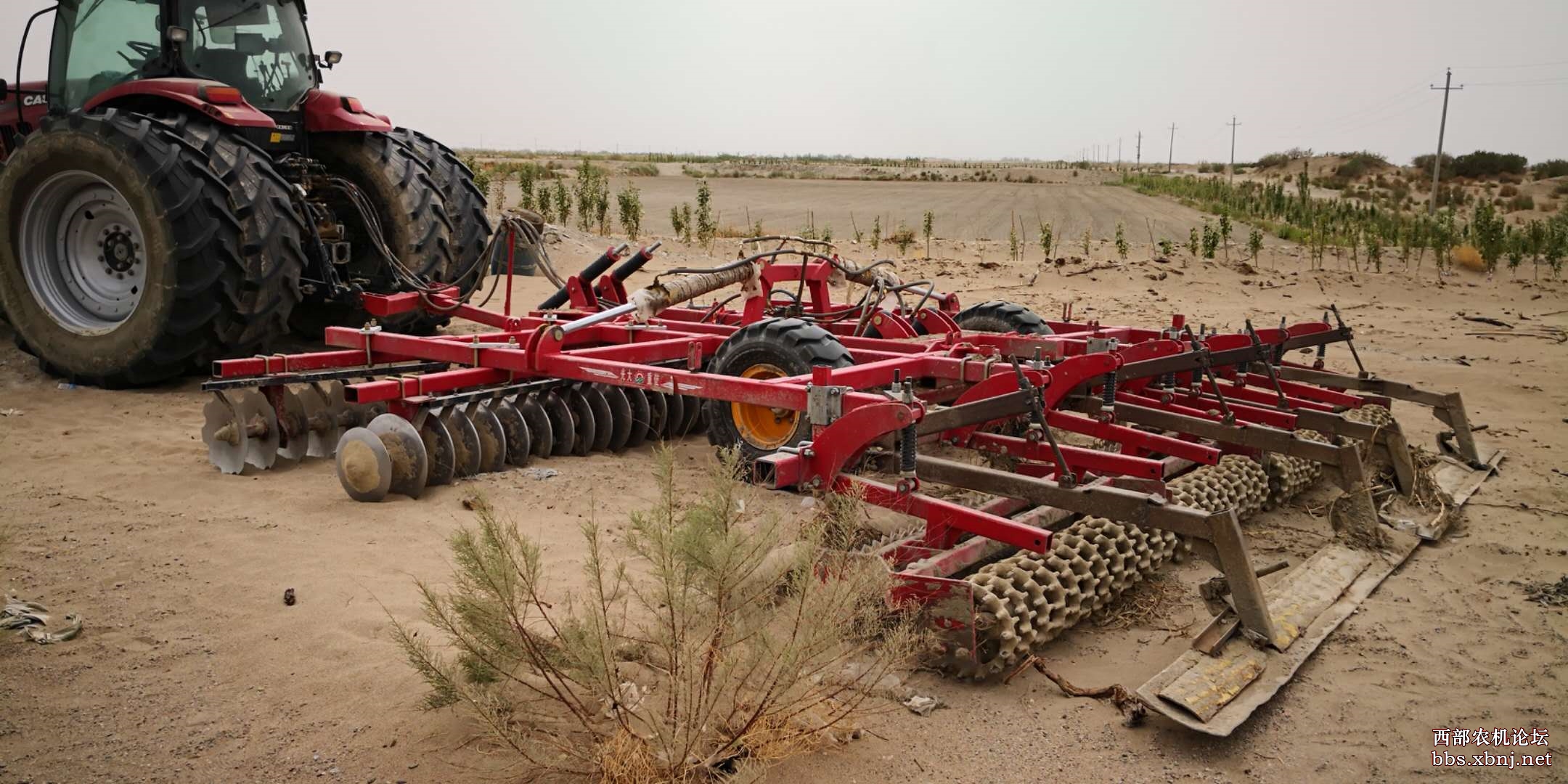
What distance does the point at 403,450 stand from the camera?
4273 millimetres

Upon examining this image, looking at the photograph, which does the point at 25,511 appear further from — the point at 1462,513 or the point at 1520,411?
the point at 1520,411

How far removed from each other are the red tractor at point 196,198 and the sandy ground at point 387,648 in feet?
1.98

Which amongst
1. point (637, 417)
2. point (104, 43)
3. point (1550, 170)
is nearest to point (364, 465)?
point (637, 417)

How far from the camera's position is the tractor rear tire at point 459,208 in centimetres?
746

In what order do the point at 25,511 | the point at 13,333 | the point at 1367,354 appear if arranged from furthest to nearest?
the point at 1367,354 → the point at 13,333 → the point at 25,511

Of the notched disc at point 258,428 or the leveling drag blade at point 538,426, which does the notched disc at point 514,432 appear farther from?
the notched disc at point 258,428

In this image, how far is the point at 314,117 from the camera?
22.8 feet

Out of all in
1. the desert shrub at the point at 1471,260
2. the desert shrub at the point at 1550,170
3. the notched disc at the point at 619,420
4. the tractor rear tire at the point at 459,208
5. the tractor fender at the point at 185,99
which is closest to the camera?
the notched disc at the point at 619,420

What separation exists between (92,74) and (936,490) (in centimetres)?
572

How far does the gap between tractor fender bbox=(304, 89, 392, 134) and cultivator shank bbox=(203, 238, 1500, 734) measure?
47.9 inches

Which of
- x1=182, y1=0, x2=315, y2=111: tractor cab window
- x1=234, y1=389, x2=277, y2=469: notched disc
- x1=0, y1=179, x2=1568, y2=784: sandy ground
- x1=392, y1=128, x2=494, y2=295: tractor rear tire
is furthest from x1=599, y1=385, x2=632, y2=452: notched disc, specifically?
x1=182, y1=0, x2=315, y2=111: tractor cab window

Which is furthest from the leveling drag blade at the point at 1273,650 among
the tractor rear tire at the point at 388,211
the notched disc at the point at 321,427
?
the tractor rear tire at the point at 388,211

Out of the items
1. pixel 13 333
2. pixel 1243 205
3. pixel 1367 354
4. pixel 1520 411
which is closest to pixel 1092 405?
pixel 1520 411

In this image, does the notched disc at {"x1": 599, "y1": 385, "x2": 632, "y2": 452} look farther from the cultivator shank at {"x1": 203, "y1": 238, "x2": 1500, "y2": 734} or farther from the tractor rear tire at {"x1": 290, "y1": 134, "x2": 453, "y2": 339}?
the tractor rear tire at {"x1": 290, "y1": 134, "x2": 453, "y2": 339}
